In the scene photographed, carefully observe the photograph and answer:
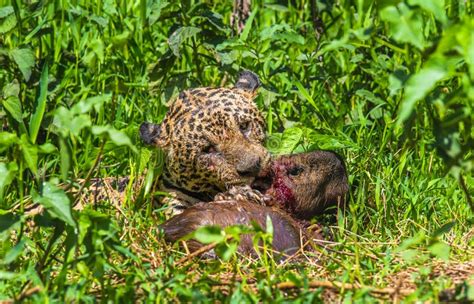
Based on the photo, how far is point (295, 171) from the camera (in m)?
5.47

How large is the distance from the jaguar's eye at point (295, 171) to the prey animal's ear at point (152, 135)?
0.77m

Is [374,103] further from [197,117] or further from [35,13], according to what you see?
[35,13]

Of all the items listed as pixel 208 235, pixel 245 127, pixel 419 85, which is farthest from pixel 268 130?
pixel 419 85

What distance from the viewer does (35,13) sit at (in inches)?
231

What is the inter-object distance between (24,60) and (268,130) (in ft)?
5.17

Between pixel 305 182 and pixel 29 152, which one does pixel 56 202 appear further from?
pixel 305 182

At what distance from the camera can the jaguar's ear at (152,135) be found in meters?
5.82

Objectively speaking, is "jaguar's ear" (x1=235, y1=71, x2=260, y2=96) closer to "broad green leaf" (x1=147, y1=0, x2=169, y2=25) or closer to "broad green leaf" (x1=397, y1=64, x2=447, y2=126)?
"broad green leaf" (x1=147, y1=0, x2=169, y2=25)

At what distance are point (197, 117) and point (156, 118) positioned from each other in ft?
3.47

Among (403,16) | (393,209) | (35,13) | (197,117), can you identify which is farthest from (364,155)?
(403,16)

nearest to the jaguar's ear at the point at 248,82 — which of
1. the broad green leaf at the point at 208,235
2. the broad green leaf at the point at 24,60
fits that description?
the broad green leaf at the point at 24,60

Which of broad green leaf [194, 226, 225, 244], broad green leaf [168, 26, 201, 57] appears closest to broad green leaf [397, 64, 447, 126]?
broad green leaf [194, 226, 225, 244]

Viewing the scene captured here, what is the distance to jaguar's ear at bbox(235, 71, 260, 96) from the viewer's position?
19.9ft

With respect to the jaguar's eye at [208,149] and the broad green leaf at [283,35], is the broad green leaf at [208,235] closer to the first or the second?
the jaguar's eye at [208,149]
